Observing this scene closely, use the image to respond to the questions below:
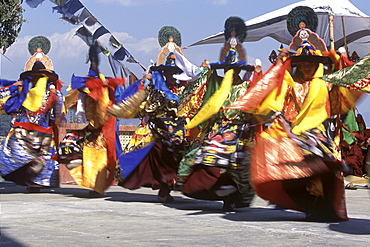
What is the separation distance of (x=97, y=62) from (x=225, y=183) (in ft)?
10.7

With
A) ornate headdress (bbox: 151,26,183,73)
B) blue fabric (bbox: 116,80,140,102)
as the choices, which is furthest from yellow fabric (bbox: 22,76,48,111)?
ornate headdress (bbox: 151,26,183,73)

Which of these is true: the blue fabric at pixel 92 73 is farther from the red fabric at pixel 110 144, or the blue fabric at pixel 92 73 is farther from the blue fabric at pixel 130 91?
the blue fabric at pixel 130 91

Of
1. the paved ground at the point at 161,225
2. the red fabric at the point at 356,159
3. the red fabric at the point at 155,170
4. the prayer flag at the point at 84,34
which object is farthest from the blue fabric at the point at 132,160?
the red fabric at the point at 356,159

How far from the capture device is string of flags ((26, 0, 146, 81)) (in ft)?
35.2

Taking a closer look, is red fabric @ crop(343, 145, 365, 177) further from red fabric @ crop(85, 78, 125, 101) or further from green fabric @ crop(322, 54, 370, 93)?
green fabric @ crop(322, 54, 370, 93)

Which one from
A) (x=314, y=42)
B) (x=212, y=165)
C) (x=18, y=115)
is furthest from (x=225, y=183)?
(x=18, y=115)

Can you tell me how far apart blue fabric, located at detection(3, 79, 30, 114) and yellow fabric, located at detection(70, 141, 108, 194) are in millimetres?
1248

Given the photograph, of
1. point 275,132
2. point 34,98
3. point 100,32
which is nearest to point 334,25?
point 100,32

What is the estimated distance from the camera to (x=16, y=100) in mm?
9820

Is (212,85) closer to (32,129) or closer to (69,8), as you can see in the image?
(32,129)

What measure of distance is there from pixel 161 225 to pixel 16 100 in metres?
4.51

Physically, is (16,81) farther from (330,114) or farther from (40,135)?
(330,114)

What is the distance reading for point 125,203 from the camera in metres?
8.33

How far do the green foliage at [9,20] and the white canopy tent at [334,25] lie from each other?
522 centimetres
